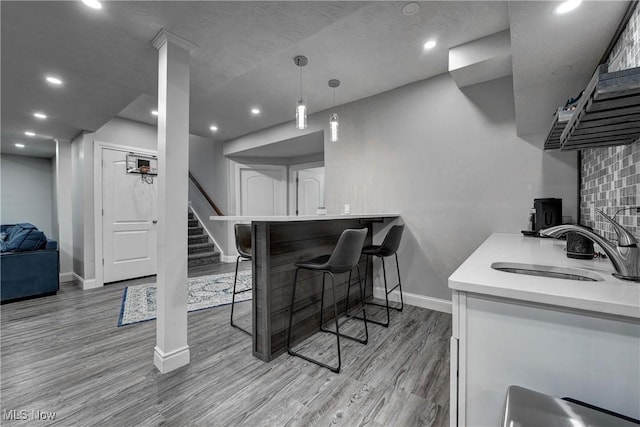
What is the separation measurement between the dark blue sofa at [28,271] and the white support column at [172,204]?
2.87m

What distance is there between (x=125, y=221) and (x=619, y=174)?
559 cm

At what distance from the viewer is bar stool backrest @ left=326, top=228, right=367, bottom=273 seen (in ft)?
6.06

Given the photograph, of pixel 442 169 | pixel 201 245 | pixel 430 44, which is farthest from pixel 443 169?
pixel 201 245

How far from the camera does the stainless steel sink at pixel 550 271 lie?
1.05 meters

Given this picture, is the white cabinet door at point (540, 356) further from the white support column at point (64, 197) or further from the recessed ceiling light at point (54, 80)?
the white support column at point (64, 197)

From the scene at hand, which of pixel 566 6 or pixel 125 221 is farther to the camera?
pixel 125 221

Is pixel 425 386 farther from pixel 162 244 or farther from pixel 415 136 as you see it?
pixel 415 136

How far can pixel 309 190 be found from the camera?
6.18 meters

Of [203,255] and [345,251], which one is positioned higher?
[345,251]

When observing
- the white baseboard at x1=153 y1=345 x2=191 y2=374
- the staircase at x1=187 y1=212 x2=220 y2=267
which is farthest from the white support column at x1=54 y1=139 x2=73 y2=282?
the white baseboard at x1=153 y1=345 x2=191 y2=374

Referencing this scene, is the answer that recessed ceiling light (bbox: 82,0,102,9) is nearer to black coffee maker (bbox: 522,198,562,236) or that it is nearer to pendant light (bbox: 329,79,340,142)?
pendant light (bbox: 329,79,340,142)

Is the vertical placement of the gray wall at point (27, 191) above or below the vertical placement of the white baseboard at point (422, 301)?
above

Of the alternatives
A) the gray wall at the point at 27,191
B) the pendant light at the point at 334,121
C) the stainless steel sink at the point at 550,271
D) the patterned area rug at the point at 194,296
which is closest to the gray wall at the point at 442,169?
the pendant light at the point at 334,121

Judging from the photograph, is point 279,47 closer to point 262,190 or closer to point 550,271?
point 550,271
